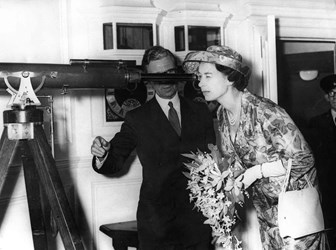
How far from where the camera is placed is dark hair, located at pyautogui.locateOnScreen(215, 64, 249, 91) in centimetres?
240

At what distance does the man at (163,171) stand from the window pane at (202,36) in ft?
2.69

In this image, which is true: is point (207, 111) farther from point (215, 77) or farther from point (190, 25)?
point (190, 25)

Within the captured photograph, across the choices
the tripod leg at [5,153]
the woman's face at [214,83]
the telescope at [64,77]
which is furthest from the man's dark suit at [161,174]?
the tripod leg at [5,153]

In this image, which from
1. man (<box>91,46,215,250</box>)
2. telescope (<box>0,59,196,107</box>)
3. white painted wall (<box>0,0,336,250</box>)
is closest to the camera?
telescope (<box>0,59,196,107</box>)

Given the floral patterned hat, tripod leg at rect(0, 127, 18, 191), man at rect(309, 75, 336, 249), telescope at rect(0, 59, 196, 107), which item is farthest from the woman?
man at rect(309, 75, 336, 249)

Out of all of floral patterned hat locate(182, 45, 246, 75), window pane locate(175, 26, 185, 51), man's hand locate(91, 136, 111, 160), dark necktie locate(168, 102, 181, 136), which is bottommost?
man's hand locate(91, 136, 111, 160)

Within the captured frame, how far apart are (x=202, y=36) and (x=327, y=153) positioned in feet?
5.00

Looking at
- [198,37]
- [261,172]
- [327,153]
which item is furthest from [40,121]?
[327,153]

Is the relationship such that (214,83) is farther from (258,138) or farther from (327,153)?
(327,153)

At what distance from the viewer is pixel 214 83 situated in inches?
94.9

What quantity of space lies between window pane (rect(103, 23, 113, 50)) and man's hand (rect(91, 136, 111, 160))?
1.00m

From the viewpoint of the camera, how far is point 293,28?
155 inches

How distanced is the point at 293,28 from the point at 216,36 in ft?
2.44

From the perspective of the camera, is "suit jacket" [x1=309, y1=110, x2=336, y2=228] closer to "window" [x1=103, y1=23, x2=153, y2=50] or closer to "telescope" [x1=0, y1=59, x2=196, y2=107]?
"window" [x1=103, y1=23, x2=153, y2=50]
